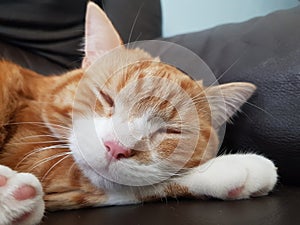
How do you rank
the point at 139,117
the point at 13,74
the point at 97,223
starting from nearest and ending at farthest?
the point at 97,223
the point at 139,117
the point at 13,74

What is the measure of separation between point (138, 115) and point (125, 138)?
0.21 feet

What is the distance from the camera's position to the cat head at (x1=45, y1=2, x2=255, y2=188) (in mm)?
843

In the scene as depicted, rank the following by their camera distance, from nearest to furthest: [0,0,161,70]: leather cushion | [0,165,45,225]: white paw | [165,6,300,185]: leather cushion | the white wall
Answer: [0,165,45,225]: white paw → [165,6,300,185]: leather cushion → [0,0,161,70]: leather cushion → the white wall

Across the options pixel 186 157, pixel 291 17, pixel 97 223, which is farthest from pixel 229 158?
Answer: pixel 291 17

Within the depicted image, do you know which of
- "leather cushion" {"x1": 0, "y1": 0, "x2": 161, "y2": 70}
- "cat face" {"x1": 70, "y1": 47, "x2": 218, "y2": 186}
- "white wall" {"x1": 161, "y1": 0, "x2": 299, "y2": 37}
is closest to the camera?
"cat face" {"x1": 70, "y1": 47, "x2": 218, "y2": 186}

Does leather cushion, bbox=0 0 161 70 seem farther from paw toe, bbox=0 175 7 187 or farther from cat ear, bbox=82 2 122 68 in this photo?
paw toe, bbox=0 175 7 187

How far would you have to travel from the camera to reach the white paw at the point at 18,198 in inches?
28.2

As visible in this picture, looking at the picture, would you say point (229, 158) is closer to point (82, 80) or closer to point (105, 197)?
point (105, 197)

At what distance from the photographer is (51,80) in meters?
1.15

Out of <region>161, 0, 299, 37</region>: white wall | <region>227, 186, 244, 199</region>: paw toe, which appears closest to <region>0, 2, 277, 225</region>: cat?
<region>227, 186, 244, 199</region>: paw toe

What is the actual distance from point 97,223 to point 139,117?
22cm

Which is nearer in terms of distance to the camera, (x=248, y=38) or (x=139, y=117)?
(x=139, y=117)

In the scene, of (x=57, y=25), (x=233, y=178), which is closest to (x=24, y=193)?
(x=233, y=178)

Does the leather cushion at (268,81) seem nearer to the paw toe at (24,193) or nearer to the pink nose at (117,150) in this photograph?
the pink nose at (117,150)
